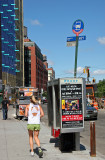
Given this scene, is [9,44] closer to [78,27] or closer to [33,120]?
[78,27]

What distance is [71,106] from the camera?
320 inches

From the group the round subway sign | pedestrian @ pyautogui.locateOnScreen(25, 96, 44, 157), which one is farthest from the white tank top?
the round subway sign

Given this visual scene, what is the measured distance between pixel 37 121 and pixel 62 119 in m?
0.75

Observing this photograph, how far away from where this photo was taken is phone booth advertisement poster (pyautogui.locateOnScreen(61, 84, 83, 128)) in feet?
26.6

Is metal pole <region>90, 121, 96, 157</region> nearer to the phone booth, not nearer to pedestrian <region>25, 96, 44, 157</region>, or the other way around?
the phone booth

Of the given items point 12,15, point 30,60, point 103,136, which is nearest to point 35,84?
point 30,60

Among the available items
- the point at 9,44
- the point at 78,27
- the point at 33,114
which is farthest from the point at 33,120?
the point at 9,44

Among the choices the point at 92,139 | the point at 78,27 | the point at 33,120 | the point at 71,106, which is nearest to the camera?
the point at 92,139

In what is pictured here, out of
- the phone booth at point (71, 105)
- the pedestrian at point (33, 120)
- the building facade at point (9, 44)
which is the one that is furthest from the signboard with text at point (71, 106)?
the building facade at point (9, 44)

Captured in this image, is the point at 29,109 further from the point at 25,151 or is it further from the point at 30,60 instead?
the point at 30,60

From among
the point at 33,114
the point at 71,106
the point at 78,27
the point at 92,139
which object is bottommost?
the point at 92,139

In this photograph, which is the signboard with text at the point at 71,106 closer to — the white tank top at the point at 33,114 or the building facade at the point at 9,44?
the white tank top at the point at 33,114

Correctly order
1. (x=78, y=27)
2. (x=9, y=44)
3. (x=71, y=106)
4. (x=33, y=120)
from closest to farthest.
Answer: (x=33, y=120)
(x=71, y=106)
(x=78, y=27)
(x=9, y=44)

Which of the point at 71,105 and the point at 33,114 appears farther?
the point at 71,105
